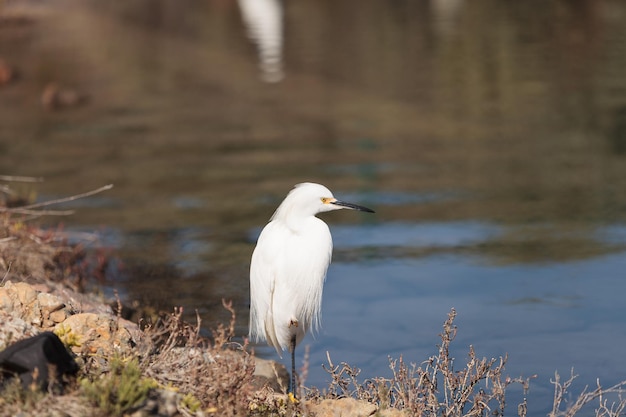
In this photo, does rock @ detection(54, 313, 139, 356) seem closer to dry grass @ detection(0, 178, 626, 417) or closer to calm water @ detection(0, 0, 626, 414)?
dry grass @ detection(0, 178, 626, 417)

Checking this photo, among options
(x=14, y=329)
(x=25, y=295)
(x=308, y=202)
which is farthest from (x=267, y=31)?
(x=14, y=329)

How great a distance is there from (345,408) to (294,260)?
1014 mm

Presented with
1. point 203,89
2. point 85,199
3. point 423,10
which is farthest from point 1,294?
point 423,10

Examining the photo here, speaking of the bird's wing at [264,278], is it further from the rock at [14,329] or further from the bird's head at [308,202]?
the rock at [14,329]

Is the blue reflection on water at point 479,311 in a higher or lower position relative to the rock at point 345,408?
lower

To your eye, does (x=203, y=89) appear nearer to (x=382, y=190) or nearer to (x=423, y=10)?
(x=382, y=190)

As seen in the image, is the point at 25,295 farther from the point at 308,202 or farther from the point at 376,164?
the point at 376,164

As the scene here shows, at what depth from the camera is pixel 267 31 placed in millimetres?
24531

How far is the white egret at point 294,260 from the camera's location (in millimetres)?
5812

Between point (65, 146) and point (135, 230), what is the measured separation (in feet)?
13.3

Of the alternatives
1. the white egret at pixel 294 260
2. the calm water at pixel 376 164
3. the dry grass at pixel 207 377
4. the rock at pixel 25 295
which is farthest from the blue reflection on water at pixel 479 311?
the rock at pixel 25 295

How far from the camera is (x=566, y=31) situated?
2206 cm

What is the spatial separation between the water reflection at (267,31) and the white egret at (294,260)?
1183 centimetres

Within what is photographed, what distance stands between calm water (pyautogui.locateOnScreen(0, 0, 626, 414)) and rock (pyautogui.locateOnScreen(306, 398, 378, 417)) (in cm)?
136
